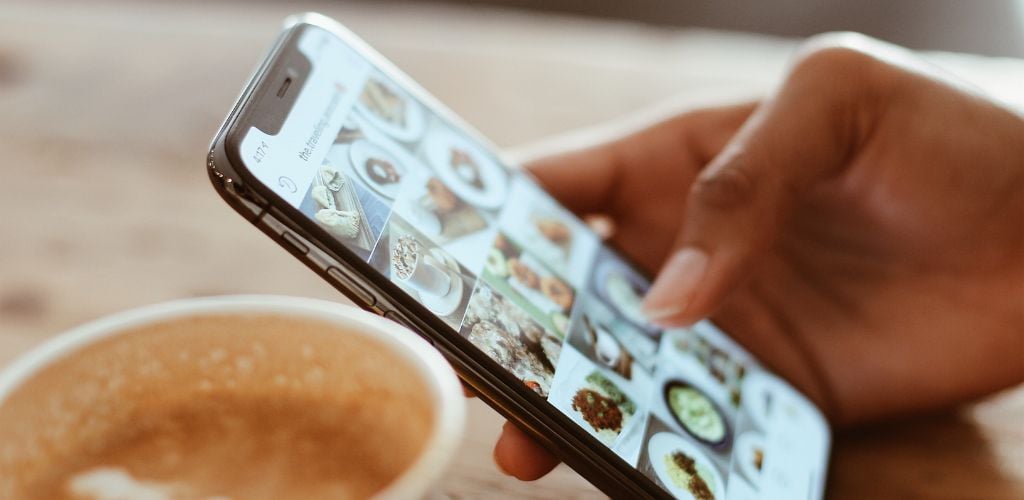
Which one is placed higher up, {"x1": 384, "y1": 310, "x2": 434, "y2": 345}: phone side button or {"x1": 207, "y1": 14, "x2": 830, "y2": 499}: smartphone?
{"x1": 207, "y1": 14, "x2": 830, "y2": 499}: smartphone

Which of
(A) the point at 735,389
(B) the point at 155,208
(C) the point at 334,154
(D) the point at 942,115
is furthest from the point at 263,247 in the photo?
(D) the point at 942,115

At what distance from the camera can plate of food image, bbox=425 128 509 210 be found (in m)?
0.59

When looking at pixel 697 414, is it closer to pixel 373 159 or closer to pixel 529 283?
pixel 529 283

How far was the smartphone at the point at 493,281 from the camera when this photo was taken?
451 mm

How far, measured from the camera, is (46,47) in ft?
3.38

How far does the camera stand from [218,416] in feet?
1.23

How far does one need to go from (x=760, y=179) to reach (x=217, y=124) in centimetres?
57

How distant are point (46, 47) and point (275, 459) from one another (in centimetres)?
86

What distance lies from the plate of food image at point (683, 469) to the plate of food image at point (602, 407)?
0.07 ft

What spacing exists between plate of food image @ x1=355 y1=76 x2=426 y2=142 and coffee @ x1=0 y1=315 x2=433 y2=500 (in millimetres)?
224

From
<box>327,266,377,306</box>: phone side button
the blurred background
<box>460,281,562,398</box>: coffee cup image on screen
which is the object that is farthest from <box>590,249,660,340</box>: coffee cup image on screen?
the blurred background

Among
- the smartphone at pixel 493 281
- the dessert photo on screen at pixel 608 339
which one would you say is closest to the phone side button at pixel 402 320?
the smartphone at pixel 493 281

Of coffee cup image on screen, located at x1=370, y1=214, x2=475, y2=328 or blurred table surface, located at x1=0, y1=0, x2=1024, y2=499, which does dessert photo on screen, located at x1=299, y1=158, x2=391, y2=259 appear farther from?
blurred table surface, located at x1=0, y1=0, x2=1024, y2=499

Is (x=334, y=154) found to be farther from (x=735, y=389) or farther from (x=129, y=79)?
(x=129, y=79)
